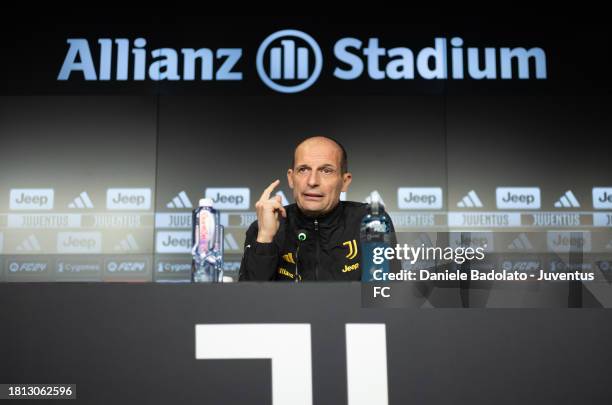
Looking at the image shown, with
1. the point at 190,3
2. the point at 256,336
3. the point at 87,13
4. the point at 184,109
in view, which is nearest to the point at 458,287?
the point at 256,336

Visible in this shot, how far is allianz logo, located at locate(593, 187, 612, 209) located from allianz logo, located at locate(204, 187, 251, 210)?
6.35ft

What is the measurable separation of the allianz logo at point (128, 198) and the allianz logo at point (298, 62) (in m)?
0.65

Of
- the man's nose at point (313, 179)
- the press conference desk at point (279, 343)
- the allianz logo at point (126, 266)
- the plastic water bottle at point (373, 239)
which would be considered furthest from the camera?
the allianz logo at point (126, 266)

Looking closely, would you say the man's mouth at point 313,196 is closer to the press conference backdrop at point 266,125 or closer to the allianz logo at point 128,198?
the press conference backdrop at point 266,125

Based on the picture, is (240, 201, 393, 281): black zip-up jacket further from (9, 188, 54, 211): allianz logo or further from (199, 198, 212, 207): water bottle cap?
(9, 188, 54, 211): allianz logo

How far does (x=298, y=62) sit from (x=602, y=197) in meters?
1.87

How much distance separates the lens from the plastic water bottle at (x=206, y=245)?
4.26 feet

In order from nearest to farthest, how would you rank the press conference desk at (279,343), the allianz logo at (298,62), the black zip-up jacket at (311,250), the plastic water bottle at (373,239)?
the press conference desk at (279,343)
the plastic water bottle at (373,239)
the black zip-up jacket at (311,250)
the allianz logo at (298,62)

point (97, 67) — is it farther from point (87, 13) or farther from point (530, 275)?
point (530, 275)

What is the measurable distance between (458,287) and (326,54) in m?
2.56

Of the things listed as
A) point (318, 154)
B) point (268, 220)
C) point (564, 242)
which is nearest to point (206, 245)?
point (268, 220)

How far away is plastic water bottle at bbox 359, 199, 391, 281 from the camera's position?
1079 mm

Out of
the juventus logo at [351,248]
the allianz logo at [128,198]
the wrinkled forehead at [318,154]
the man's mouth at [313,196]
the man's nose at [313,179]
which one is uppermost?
the allianz logo at [128,198]

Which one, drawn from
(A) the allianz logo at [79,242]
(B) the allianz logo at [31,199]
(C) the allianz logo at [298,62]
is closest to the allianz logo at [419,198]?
(C) the allianz logo at [298,62]
